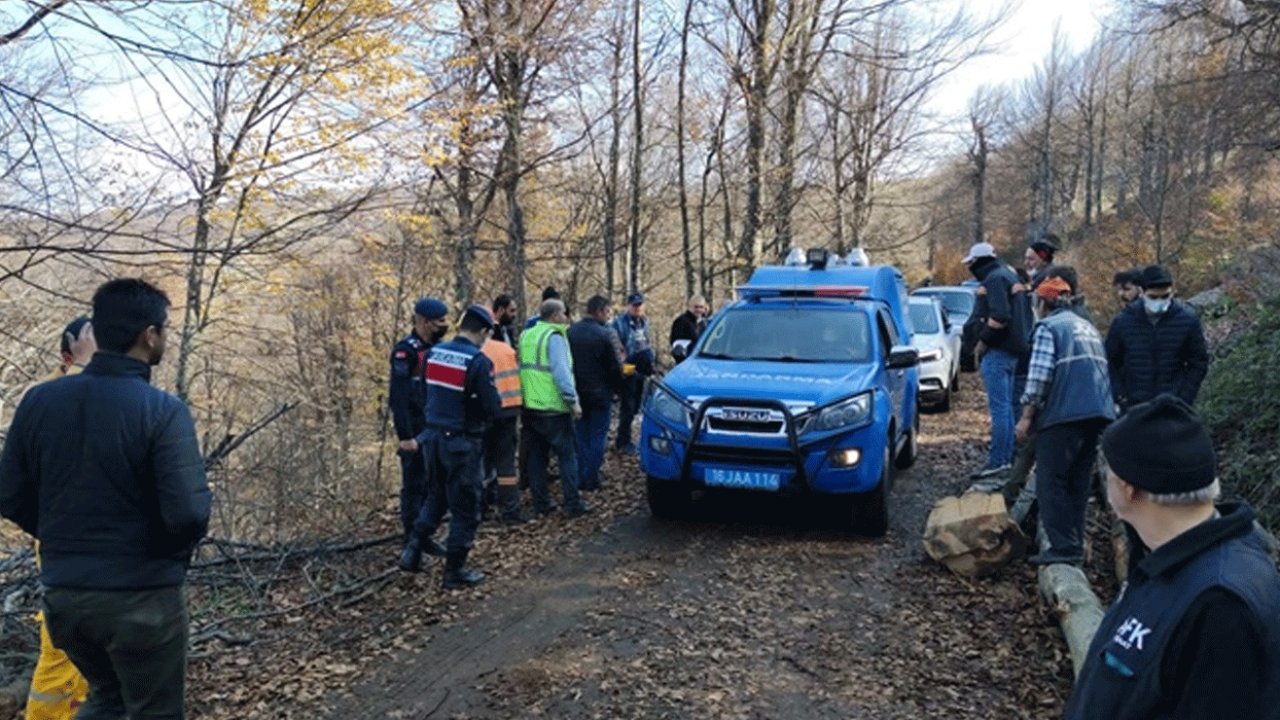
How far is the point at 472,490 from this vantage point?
18.8 feet

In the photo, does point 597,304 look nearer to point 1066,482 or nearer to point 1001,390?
point 1001,390

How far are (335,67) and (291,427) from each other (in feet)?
28.1

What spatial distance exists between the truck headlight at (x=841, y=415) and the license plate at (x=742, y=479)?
0.47 metres

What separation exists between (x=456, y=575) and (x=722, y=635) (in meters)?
2.08

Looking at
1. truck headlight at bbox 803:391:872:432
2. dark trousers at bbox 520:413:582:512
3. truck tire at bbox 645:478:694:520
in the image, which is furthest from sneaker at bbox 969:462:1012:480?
dark trousers at bbox 520:413:582:512

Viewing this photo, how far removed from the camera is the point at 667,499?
23.0 feet

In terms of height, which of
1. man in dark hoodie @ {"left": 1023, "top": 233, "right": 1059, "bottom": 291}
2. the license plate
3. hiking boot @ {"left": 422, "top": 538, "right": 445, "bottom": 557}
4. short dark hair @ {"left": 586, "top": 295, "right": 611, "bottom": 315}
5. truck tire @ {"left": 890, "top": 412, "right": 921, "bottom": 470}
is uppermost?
man in dark hoodie @ {"left": 1023, "top": 233, "right": 1059, "bottom": 291}

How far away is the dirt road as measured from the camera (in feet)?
13.8

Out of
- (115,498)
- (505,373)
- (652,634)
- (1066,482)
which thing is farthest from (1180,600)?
(505,373)

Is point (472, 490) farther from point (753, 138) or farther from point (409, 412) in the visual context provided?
point (753, 138)

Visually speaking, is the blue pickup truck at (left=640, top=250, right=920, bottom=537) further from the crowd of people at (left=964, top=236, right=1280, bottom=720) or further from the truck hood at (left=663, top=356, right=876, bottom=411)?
the crowd of people at (left=964, top=236, right=1280, bottom=720)

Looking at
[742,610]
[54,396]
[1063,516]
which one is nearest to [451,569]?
[742,610]

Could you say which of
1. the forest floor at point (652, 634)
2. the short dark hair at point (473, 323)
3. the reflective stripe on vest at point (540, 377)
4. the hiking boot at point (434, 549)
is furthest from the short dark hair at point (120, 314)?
the reflective stripe on vest at point (540, 377)

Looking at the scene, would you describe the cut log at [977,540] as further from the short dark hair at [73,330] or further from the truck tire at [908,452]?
the short dark hair at [73,330]
